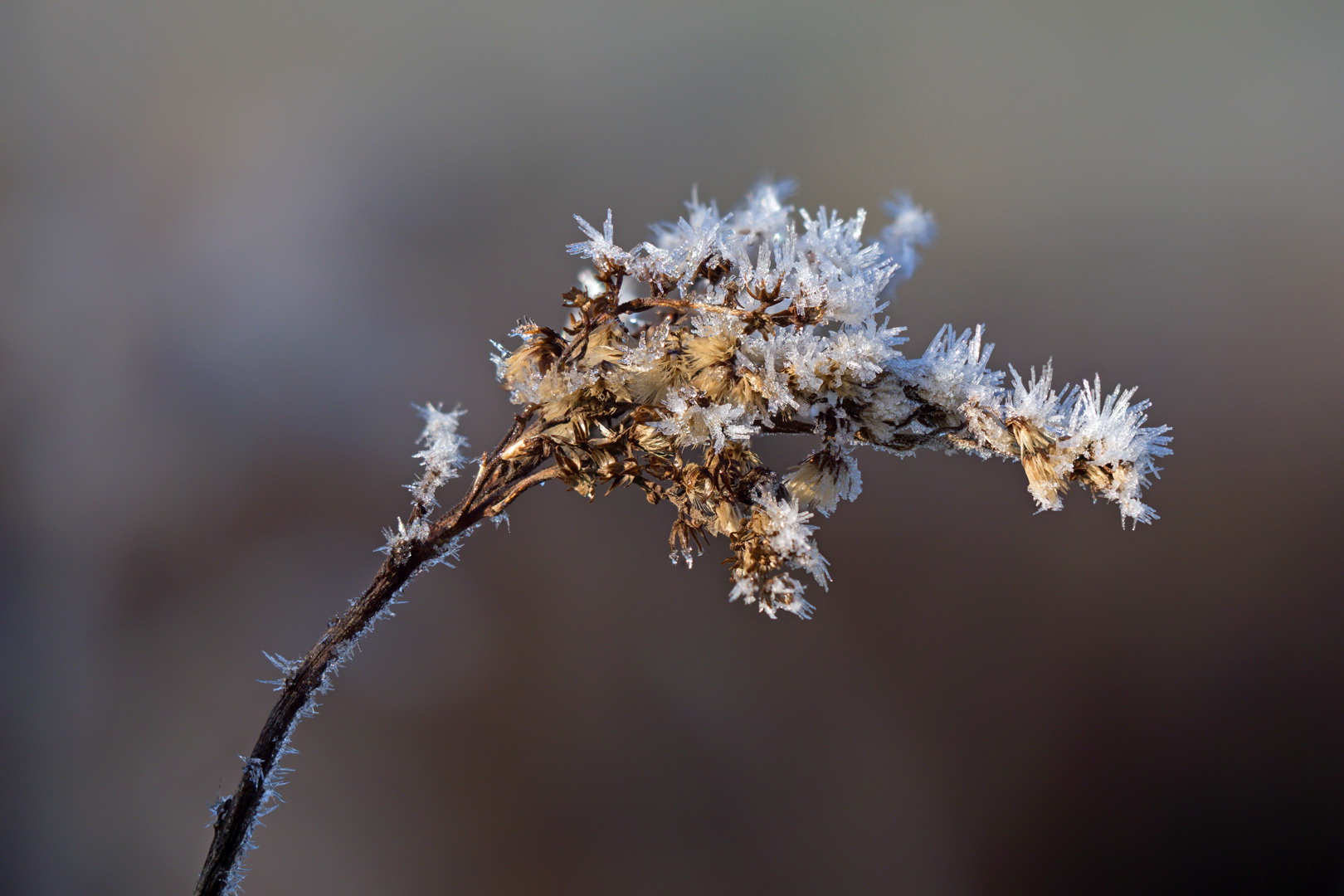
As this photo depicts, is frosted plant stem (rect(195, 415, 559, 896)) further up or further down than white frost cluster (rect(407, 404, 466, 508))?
further down

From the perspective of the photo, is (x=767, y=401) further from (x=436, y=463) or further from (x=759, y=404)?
(x=436, y=463)

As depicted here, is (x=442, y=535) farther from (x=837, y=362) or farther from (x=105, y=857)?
(x=105, y=857)

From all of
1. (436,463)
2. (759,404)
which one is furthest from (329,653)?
(759,404)

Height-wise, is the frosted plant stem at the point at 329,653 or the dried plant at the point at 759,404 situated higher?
the dried plant at the point at 759,404

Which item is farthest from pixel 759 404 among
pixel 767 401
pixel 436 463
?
pixel 436 463

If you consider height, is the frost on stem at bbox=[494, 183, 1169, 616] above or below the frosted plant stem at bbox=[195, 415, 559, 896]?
above
